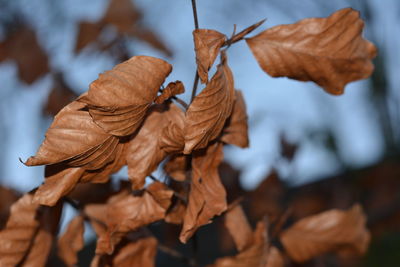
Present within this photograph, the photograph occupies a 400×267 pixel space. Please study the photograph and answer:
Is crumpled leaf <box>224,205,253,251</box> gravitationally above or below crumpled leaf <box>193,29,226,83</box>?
below

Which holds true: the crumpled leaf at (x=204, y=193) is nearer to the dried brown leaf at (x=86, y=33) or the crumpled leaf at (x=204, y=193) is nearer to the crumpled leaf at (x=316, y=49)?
the crumpled leaf at (x=316, y=49)

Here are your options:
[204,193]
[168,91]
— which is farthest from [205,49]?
[204,193]

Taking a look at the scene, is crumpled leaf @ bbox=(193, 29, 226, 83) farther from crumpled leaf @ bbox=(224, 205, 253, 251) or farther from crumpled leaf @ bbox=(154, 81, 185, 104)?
crumpled leaf @ bbox=(224, 205, 253, 251)

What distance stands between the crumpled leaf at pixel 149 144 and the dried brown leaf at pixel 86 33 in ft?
1.94

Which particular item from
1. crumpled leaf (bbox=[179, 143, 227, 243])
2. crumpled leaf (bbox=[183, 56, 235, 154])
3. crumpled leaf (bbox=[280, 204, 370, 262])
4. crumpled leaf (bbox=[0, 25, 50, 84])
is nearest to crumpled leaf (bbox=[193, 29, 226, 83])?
crumpled leaf (bbox=[183, 56, 235, 154])

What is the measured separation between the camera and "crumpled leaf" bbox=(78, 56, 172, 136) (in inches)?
15.2

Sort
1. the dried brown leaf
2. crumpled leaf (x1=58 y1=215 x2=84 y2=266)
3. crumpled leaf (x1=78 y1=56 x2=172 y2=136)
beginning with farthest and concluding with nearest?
the dried brown leaf → crumpled leaf (x1=58 y1=215 x2=84 y2=266) → crumpled leaf (x1=78 y1=56 x2=172 y2=136)

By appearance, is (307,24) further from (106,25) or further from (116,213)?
(106,25)

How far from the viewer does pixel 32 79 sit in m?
1.16

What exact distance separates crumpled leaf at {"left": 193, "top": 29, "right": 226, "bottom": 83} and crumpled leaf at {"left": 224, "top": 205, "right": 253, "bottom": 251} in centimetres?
29

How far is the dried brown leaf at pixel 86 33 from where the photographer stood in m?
1.03

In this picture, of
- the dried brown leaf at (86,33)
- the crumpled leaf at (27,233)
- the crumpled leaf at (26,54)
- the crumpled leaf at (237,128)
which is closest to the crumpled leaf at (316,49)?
the crumpled leaf at (237,128)

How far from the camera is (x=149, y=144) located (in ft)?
1.61

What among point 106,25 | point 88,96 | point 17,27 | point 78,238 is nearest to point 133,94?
point 88,96
